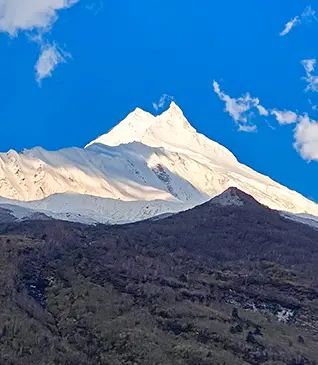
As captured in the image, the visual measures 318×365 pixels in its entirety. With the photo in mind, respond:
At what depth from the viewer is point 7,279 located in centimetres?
14275

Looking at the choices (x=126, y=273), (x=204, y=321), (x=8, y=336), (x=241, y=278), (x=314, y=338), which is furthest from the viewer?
(x=241, y=278)

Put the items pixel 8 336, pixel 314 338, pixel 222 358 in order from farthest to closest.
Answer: pixel 314 338
pixel 222 358
pixel 8 336

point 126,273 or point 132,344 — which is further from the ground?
point 126,273

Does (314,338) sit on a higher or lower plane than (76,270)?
lower

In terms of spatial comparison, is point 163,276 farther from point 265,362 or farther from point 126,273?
point 265,362

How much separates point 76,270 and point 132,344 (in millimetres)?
40605

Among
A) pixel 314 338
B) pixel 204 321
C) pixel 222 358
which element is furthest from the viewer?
pixel 314 338

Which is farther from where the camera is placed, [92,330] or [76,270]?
[76,270]

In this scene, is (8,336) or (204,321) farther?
(204,321)

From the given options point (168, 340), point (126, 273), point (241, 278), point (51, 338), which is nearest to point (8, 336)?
point (51, 338)

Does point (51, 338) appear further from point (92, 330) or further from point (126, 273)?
point (126, 273)

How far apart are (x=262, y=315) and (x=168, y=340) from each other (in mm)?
38404

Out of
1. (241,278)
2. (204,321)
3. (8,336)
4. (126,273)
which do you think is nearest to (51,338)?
(8,336)

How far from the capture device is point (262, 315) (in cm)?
16062
